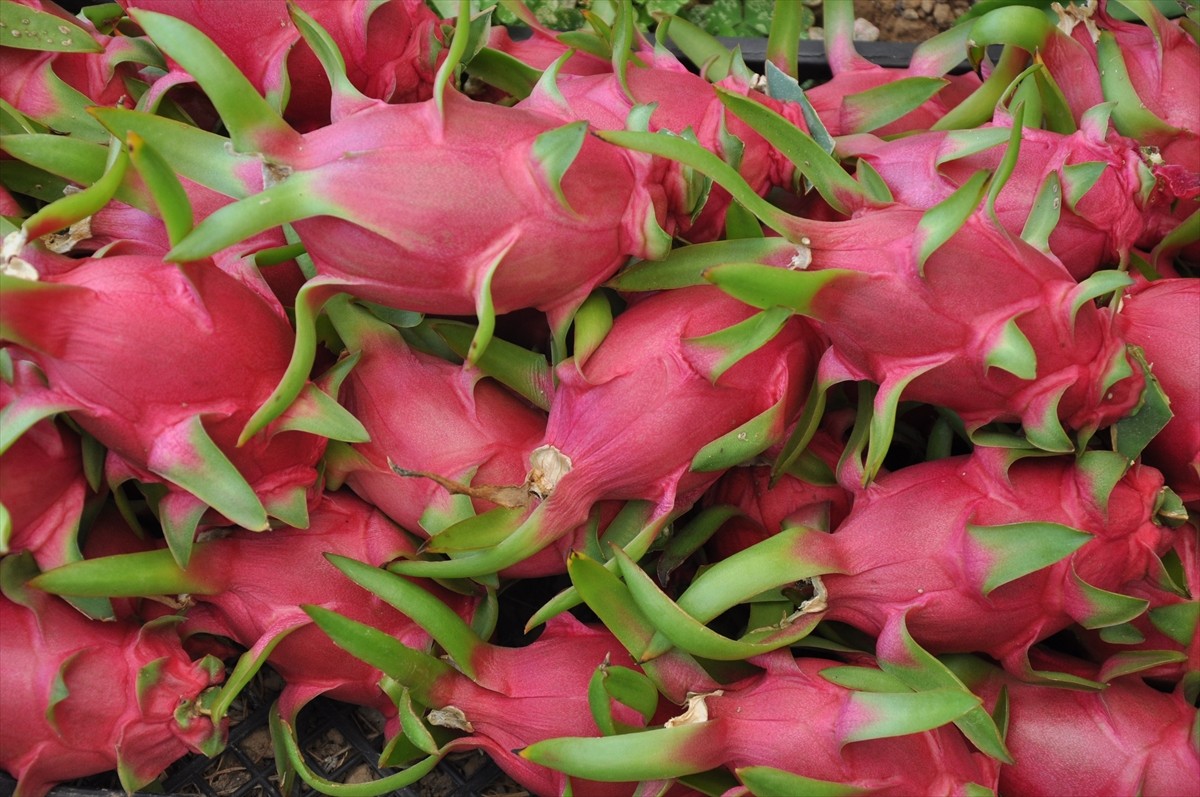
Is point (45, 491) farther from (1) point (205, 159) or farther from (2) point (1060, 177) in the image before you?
(2) point (1060, 177)

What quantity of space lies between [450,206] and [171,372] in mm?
270

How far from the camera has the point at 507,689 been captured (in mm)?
970

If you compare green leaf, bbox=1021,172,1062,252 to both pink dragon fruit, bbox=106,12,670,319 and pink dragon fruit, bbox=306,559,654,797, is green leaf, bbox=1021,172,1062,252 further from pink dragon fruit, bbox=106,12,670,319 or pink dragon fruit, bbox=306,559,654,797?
pink dragon fruit, bbox=306,559,654,797

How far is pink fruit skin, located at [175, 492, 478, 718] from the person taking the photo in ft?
3.16

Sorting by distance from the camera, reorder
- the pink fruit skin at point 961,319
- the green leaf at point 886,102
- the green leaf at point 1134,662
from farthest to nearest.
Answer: the green leaf at point 886,102
the green leaf at point 1134,662
the pink fruit skin at point 961,319

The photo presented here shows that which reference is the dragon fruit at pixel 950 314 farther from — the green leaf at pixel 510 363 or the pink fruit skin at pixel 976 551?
the green leaf at pixel 510 363

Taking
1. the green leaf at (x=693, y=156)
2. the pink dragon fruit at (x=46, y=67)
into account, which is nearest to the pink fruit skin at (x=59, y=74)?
the pink dragon fruit at (x=46, y=67)

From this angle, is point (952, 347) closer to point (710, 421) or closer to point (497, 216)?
point (710, 421)

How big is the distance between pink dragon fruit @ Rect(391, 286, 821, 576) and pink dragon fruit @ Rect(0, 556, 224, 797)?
27 centimetres

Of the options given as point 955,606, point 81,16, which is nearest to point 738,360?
point 955,606

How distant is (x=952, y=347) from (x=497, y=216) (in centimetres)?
41

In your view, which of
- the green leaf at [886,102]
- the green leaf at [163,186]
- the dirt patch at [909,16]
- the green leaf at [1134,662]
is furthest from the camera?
the dirt patch at [909,16]

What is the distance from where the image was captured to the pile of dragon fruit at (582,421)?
0.82 metres

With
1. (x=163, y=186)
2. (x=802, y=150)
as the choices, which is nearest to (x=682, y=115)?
(x=802, y=150)
